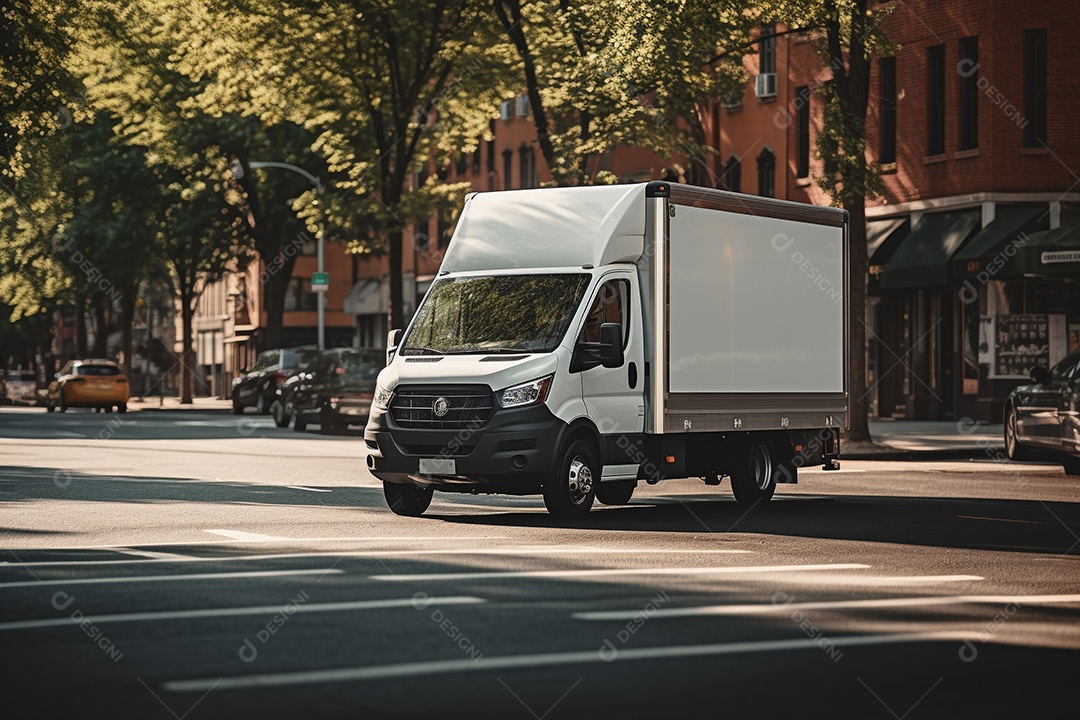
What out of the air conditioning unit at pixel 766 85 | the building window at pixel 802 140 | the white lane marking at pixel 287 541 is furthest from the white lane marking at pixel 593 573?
the air conditioning unit at pixel 766 85

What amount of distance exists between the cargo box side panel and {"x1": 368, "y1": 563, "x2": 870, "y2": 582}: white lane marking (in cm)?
517

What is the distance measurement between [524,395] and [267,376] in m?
35.5

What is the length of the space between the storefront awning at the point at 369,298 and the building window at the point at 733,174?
30.0 m

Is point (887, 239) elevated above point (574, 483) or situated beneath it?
elevated above

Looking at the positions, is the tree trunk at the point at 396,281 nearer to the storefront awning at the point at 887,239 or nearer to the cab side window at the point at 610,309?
the storefront awning at the point at 887,239

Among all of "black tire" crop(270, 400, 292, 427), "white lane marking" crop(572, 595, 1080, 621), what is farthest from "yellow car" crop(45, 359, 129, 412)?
"white lane marking" crop(572, 595, 1080, 621)

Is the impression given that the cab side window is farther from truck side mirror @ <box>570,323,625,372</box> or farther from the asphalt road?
the asphalt road

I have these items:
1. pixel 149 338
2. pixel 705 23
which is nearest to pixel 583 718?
pixel 705 23

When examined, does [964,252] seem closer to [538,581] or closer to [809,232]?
[809,232]

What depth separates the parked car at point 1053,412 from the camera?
77.7 ft

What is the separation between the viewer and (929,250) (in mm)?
40656

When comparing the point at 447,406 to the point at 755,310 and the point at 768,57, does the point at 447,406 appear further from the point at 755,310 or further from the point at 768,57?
the point at 768,57

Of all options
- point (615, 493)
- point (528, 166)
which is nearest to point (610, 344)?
point (615, 493)

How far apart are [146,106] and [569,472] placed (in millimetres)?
36994
